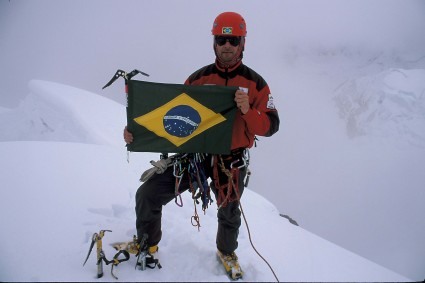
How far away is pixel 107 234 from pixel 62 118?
990cm

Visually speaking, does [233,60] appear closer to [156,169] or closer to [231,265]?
[156,169]

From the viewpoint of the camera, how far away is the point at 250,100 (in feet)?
11.3

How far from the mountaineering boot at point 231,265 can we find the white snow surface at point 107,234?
0.35 ft

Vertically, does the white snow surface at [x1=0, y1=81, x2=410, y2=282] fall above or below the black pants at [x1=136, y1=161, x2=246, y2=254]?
below

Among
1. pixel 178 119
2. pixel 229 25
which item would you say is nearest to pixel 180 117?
pixel 178 119

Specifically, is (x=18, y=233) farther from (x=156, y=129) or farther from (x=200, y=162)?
(x=200, y=162)

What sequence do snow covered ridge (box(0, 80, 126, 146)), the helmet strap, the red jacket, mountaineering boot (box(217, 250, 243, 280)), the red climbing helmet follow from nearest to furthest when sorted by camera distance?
the red jacket < the red climbing helmet < the helmet strap < mountaineering boot (box(217, 250, 243, 280)) < snow covered ridge (box(0, 80, 126, 146))

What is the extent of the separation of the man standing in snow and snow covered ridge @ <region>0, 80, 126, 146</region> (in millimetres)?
6829

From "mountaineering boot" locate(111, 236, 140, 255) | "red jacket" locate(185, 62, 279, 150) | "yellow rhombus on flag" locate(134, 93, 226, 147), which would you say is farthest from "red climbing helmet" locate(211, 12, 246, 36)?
"mountaineering boot" locate(111, 236, 140, 255)

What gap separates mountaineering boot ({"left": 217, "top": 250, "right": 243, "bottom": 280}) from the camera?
3652mm

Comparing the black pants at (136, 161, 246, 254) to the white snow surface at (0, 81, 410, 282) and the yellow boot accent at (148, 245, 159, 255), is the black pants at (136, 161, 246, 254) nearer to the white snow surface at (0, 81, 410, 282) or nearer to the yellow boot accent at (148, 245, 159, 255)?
the yellow boot accent at (148, 245, 159, 255)

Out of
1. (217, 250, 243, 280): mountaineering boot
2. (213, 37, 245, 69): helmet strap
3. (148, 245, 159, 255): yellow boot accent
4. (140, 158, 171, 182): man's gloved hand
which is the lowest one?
(217, 250, 243, 280): mountaineering boot

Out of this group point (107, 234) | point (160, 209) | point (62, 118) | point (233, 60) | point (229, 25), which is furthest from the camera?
point (62, 118)

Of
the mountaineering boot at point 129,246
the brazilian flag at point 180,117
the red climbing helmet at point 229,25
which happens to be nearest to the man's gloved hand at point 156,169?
the brazilian flag at point 180,117
